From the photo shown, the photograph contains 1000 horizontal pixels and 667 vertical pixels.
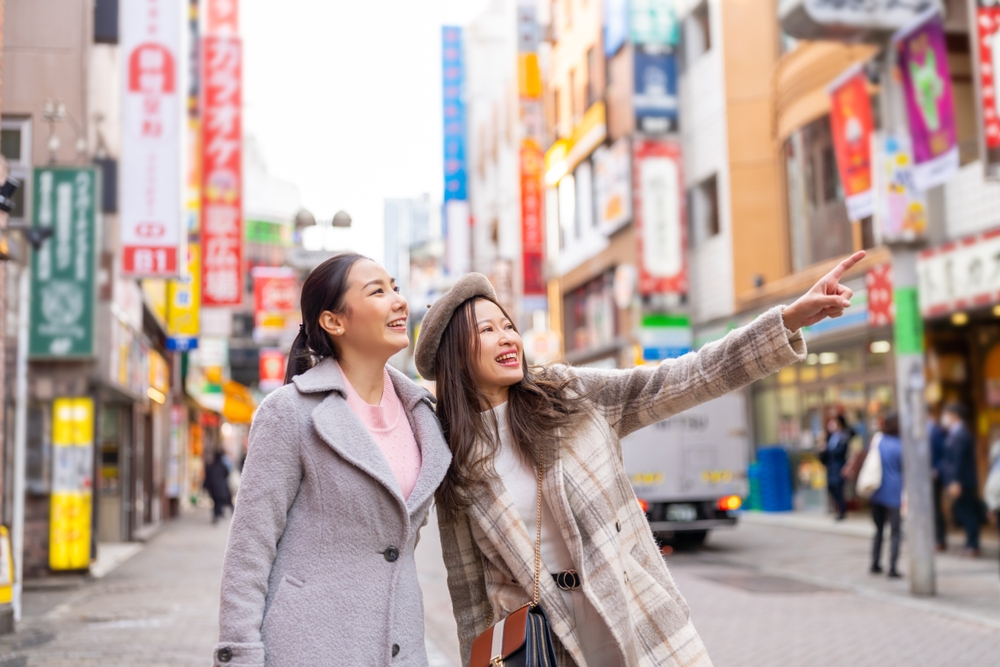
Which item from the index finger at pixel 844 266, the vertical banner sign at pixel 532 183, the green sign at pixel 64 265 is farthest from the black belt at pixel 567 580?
the vertical banner sign at pixel 532 183

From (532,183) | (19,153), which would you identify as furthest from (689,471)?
(532,183)

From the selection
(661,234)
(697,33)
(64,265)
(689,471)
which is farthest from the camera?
(697,33)

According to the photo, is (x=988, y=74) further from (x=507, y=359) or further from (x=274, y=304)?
(x=274, y=304)

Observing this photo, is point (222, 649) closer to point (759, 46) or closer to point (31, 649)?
point (31, 649)

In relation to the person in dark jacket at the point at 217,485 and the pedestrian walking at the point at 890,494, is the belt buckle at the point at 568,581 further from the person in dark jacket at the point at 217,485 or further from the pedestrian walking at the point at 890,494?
the person in dark jacket at the point at 217,485

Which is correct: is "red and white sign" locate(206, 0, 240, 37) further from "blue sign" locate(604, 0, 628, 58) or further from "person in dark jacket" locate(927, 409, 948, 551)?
"person in dark jacket" locate(927, 409, 948, 551)

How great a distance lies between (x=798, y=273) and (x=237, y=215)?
10.9 metres

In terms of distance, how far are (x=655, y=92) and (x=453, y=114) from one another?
27223mm

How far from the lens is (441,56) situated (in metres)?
53.6

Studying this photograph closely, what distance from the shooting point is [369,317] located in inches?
118

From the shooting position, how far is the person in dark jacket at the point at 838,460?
1867cm

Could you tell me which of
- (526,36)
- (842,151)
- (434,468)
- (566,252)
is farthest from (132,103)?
(526,36)

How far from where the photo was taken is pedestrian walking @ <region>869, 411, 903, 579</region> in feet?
39.6

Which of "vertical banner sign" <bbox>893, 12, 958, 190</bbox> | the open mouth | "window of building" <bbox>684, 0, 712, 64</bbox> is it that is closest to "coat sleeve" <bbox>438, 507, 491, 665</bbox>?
the open mouth
